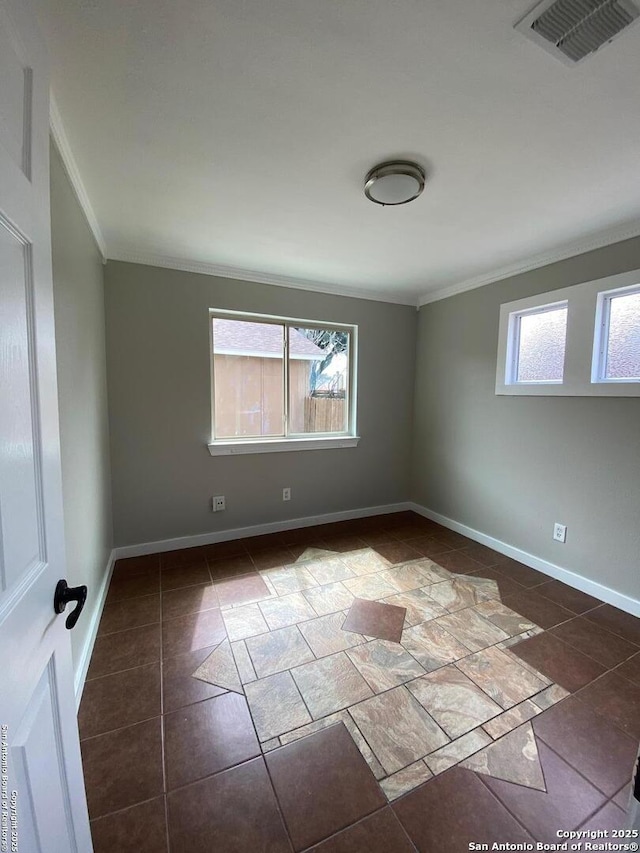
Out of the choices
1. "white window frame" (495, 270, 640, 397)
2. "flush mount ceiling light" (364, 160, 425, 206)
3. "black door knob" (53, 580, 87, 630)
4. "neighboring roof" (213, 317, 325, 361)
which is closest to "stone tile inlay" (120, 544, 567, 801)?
"black door knob" (53, 580, 87, 630)

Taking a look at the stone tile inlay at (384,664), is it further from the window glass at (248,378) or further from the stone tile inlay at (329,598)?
the window glass at (248,378)

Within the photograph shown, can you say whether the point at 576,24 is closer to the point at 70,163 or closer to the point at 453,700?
the point at 70,163

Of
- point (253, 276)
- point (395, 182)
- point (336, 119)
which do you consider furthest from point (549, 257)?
point (253, 276)

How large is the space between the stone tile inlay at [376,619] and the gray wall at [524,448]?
1.36 metres

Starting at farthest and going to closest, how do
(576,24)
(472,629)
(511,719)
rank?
(472,629) → (511,719) → (576,24)

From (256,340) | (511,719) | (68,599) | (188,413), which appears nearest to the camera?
(68,599)

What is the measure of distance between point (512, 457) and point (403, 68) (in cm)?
255

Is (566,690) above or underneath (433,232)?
underneath

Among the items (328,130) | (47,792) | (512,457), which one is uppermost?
(328,130)

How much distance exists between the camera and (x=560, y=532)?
247 cm

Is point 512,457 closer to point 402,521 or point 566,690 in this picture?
point 402,521

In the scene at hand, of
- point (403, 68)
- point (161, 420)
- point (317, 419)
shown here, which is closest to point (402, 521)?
point (317, 419)

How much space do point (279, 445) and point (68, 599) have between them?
2.39 m

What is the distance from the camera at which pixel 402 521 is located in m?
3.56
